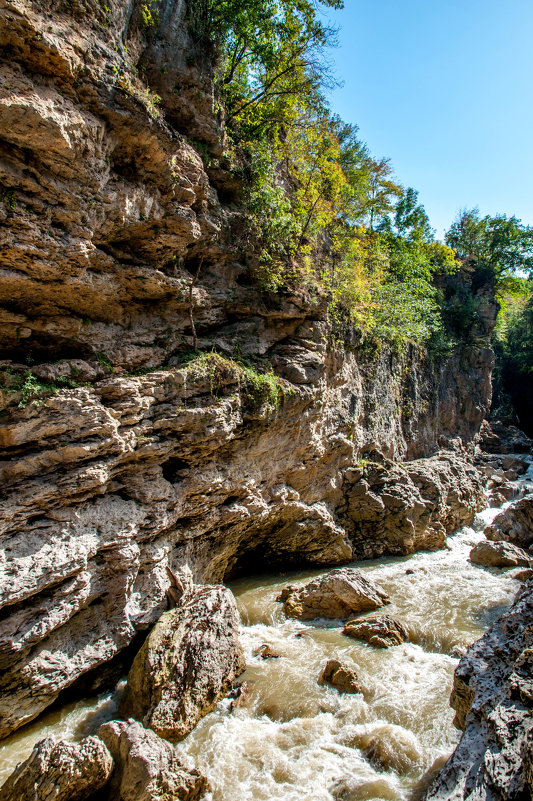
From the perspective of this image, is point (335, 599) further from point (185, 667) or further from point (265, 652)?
point (185, 667)

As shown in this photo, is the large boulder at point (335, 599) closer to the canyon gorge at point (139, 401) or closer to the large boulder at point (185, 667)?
the canyon gorge at point (139, 401)

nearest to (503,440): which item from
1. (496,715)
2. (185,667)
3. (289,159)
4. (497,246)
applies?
(497,246)

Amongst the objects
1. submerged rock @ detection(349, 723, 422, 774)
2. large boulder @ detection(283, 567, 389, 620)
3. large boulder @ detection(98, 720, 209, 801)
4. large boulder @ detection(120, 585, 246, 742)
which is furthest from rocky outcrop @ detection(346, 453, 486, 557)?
large boulder @ detection(98, 720, 209, 801)

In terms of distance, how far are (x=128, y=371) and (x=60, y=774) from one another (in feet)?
21.3

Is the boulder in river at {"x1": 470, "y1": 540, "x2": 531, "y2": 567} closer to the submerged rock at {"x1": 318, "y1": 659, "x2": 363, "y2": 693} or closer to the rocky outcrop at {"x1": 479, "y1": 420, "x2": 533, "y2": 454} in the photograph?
the submerged rock at {"x1": 318, "y1": 659, "x2": 363, "y2": 693}

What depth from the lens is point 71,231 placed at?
694cm

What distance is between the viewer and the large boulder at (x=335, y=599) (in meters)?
8.95

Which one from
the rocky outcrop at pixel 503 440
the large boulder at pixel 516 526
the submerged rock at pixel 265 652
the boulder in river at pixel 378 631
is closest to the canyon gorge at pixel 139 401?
the submerged rock at pixel 265 652

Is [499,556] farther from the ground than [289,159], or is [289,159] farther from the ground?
[289,159]

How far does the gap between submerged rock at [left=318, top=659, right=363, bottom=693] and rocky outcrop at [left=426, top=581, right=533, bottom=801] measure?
2122 mm

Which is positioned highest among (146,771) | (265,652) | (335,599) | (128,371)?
(128,371)

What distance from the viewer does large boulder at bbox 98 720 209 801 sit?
4.36 m

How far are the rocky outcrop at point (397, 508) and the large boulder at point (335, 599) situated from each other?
363 cm

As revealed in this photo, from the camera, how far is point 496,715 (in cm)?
334
